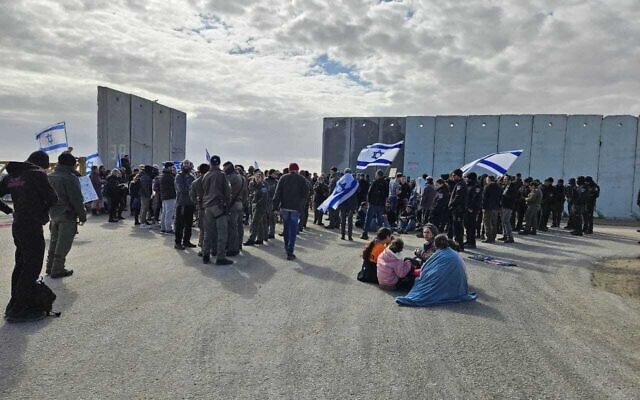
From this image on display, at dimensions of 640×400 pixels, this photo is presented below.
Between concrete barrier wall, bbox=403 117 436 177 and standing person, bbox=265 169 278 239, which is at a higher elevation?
concrete barrier wall, bbox=403 117 436 177

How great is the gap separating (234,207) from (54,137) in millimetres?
12110

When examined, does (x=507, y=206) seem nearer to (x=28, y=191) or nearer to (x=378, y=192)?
(x=378, y=192)

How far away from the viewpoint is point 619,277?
9.50m

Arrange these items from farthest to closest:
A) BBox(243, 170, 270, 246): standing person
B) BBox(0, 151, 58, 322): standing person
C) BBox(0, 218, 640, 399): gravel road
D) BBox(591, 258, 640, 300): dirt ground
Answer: BBox(243, 170, 270, 246): standing person
BBox(591, 258, 640, 300): dirt ground
BBox(0, 151, 58, 322): standing person
BBox(0, 218, 640, 399): gravel road

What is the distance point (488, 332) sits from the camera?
556cm

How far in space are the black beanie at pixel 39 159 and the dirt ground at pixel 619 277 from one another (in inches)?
376

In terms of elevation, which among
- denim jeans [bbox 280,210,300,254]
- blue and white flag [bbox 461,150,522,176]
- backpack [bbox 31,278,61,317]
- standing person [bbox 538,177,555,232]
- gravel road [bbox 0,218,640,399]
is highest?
blue and white flag [bbox 461,150,522,176]

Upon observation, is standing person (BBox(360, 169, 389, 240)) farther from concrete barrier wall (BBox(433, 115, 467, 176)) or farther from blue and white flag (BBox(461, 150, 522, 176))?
concrete barrier wall (BBox(433, 115, 467, 176))

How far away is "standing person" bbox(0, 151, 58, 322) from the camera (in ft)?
17.8

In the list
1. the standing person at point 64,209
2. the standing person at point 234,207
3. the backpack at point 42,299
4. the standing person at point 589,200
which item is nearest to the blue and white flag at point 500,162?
the standing person at point 589,200

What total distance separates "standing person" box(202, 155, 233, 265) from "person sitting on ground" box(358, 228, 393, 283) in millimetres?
2816

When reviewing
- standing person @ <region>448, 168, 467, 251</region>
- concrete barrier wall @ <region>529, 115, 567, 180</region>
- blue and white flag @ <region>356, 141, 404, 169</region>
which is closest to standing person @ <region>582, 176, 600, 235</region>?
blue and white flag @ <region>356, 141, 404, 169</region>

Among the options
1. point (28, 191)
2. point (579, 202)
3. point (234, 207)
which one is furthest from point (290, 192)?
point (579, 202)

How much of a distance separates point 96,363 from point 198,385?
1158 millimetres
